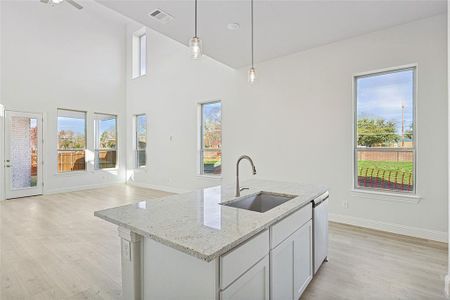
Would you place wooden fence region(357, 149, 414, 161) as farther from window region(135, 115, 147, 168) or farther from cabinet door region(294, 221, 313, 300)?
window region(135, 115, 147, 168)

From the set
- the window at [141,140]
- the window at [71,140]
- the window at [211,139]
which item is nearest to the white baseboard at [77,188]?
the window at [71,140]

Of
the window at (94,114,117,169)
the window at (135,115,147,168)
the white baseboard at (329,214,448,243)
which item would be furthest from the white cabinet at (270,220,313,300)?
the window at (94,114,117,169)

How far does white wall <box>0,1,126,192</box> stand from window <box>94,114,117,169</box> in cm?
19

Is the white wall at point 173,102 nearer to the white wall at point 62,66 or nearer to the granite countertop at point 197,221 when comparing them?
the white wall at point 62,66

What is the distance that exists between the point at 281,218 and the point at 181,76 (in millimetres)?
5528

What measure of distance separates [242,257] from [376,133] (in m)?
3.44

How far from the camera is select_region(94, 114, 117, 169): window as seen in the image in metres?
7.35

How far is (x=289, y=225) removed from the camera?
5.51 feet

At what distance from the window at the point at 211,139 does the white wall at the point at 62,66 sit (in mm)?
3396

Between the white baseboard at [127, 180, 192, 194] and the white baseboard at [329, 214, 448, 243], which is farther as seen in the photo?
the white baseboard at [127, 180, 192, 194]

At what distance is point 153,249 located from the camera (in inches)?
53.2

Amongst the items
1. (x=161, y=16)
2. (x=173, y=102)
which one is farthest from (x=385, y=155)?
(x=173, y=102)

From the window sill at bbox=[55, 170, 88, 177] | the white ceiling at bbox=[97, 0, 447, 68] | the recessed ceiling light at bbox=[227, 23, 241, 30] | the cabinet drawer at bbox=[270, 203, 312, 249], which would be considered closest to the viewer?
the cabinet drawer at bbox=[270, 203, 312, 249]

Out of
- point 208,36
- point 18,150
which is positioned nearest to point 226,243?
point 208,36
